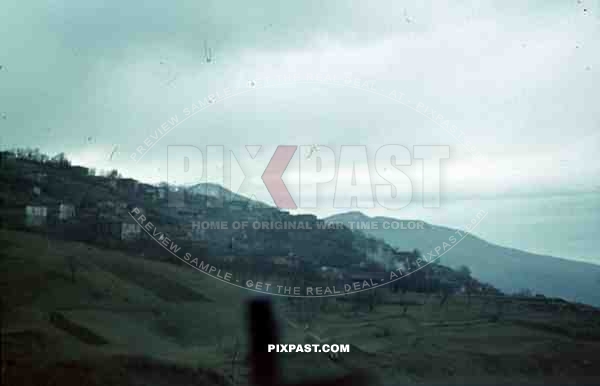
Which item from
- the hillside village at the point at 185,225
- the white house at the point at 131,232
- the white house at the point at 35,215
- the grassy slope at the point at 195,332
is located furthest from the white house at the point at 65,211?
the white house at the point at 131,232

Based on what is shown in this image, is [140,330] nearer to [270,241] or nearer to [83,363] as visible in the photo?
[83,363]

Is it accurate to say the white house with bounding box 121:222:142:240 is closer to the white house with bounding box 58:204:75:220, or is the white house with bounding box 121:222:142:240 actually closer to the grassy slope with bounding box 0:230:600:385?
the grassy slope with bounding box 0:230:600:385

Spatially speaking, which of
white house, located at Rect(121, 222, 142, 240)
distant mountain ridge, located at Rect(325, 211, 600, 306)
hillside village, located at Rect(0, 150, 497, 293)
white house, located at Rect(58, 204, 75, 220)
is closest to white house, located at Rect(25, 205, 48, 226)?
hillside village, located at Rect(0, 150, 497, 293)

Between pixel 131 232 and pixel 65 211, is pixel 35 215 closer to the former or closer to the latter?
pixel 65 211

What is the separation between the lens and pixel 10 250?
6.31 meters

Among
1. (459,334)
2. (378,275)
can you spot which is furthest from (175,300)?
(459,334)

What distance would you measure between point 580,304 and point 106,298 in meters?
5.11

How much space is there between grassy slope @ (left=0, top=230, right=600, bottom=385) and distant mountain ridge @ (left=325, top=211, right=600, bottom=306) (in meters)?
0.34

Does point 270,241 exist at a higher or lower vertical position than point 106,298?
higher

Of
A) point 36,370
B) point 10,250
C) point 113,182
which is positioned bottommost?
point 36,370

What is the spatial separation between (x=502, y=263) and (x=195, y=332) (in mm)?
3594

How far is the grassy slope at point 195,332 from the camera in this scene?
5660 millimetres

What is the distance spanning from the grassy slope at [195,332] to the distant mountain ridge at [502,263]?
1.11 feet

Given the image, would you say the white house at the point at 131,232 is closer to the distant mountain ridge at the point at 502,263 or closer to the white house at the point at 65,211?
the white house at the point at 65,211
